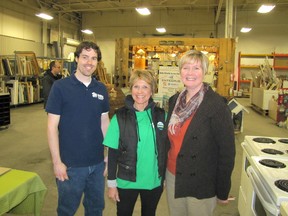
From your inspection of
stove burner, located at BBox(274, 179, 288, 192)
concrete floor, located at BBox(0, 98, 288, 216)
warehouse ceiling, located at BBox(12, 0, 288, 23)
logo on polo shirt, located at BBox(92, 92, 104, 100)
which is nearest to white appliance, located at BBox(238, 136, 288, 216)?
stove burner, located at BBox(274, 179, 288, 192)

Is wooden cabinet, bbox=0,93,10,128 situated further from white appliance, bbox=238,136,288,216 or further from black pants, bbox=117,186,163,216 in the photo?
white appliance, bbox=238,136,288,216

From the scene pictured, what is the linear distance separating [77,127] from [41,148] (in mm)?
3728

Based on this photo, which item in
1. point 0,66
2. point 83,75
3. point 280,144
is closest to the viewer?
point 83,75

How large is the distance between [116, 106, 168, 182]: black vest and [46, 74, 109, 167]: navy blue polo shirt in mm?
302

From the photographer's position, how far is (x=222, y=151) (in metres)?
1.57

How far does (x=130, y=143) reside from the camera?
67.5 inches

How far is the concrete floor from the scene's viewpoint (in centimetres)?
311

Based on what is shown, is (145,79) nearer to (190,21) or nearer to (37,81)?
(37,81)

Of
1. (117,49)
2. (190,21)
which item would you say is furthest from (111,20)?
(117,49)

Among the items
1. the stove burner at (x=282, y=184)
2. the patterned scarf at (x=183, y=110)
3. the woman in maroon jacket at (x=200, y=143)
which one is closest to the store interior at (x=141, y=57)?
the stove burner at (x=282, y=184)

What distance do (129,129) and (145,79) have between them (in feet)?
1.11

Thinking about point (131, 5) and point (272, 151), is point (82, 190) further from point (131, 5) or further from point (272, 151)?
point (131, 5)

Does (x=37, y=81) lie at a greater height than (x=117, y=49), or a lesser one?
lesser

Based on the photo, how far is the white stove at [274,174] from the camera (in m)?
1.45
